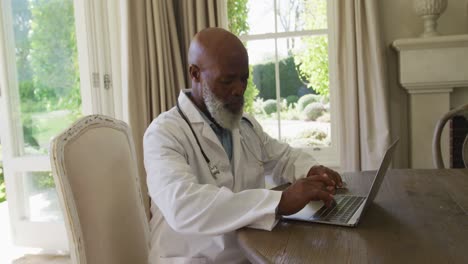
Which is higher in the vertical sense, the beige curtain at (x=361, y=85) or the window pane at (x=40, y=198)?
the beige curtain at (x=361, y=85)

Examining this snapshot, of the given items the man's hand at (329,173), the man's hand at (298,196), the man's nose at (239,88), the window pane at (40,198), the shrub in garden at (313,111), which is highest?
the man's nose at (239,88)

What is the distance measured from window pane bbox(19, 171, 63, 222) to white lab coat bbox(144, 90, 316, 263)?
1.98 m

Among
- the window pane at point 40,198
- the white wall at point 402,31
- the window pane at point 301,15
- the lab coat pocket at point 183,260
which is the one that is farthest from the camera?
the window pane at point 40,198

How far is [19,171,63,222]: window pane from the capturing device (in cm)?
303

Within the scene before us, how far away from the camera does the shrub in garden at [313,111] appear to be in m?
2.81

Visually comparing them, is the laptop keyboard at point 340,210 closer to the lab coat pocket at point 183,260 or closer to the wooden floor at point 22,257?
the lab coat pocket at point 183,260

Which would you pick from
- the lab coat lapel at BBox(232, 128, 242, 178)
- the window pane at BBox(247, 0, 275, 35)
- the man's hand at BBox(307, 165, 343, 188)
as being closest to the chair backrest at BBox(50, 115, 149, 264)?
the lab coat lapel at BBox(232, 128, 242, 178)

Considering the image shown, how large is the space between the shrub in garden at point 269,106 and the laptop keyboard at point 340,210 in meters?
1.69

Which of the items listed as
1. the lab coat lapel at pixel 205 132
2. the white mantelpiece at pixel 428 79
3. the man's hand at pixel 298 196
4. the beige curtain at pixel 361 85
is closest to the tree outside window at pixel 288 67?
the beige curtain at pixel 361 85

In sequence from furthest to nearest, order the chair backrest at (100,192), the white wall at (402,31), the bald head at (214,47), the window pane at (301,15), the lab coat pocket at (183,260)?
the window pane at (301,15) → the white wall at (402,31) → the bald head at (214,47) → the lab coat pocket at (183,260) → the chair backrest at (100,192)

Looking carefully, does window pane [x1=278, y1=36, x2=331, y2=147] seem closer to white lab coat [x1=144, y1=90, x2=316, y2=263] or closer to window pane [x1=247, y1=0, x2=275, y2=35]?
window pane [x1=247, y1=0, x2=275, y2=35]

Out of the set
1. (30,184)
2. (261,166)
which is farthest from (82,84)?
(261,166)

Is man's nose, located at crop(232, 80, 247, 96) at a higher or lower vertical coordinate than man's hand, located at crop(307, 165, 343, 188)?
higher

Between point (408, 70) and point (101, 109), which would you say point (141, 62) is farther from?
point (408, 70)
